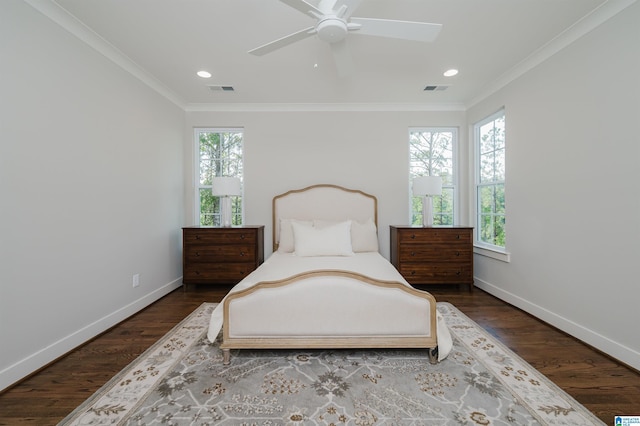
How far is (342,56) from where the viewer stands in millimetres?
1945

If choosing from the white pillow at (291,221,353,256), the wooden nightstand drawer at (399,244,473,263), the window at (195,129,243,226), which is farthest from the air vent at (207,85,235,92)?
the wooden nightstand drawer at (399,244,473,263)

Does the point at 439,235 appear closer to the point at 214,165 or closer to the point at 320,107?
the point at 320,107

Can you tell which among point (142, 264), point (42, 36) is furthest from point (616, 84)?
point (142, 264)

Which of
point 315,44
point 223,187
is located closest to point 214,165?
point 223,187

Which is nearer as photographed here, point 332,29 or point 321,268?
point 332,29

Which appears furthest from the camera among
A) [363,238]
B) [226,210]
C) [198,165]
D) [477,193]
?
[198,165]

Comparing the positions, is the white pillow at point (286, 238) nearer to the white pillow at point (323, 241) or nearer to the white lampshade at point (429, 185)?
the white pillow at point (323, 241)

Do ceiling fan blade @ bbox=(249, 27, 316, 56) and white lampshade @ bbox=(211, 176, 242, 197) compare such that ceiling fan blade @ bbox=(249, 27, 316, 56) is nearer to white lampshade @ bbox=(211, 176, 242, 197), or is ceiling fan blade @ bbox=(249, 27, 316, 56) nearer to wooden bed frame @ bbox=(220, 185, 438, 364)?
wooden bed frame @ bbox=(220, 185, 438, 364)

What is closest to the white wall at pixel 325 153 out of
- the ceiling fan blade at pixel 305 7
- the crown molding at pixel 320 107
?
the crown molding at pixel 320 107

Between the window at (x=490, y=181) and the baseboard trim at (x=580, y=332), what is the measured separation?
2.03ft

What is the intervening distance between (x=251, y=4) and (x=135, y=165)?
1.95 metres

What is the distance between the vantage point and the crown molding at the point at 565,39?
1.87 meters

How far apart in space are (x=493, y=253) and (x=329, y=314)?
2.44 m

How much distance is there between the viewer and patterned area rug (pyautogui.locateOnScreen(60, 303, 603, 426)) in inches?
53.2
